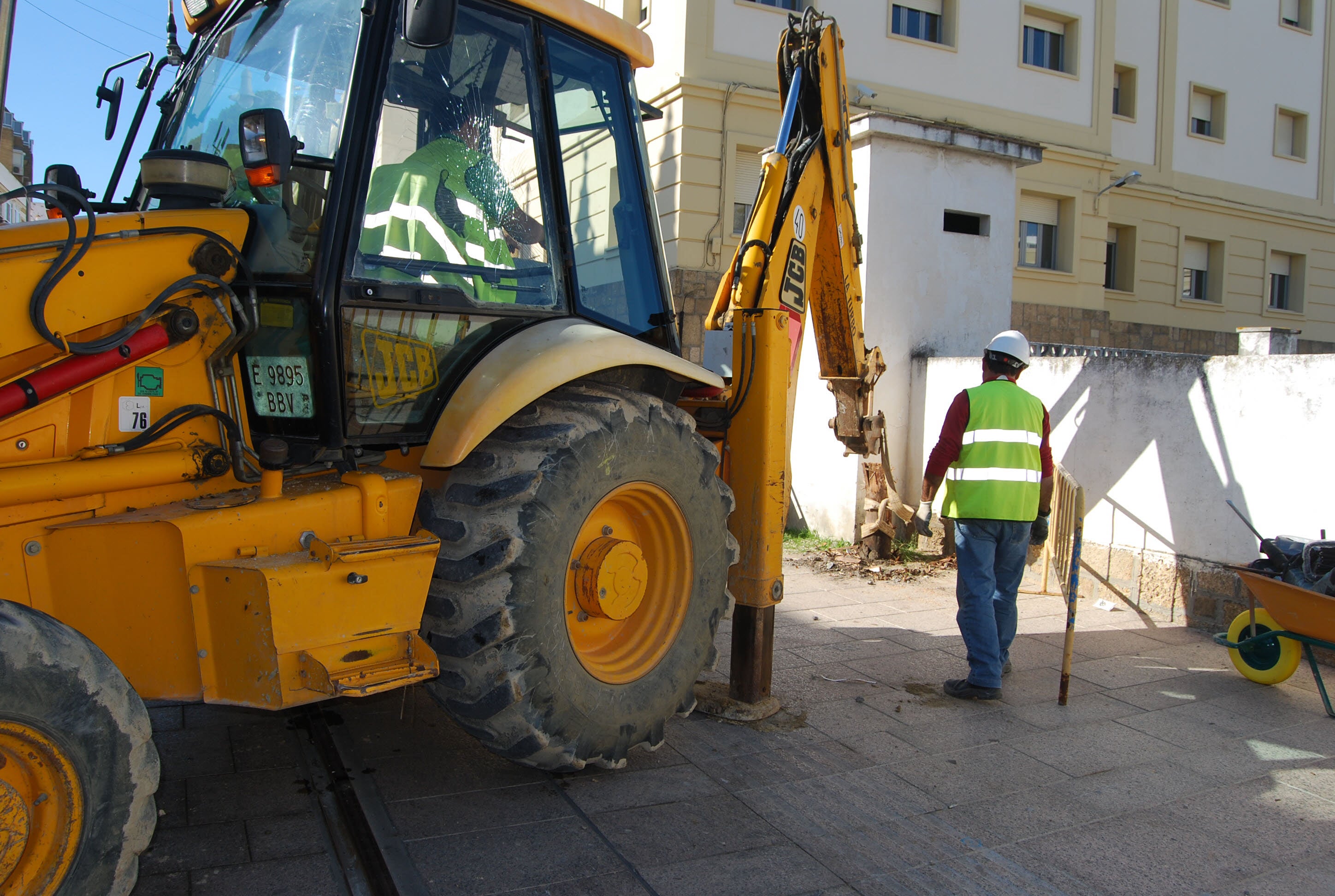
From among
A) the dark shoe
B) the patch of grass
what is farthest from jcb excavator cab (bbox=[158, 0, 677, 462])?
the patch of grass

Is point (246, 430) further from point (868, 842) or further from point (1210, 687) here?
point (1210, 687)

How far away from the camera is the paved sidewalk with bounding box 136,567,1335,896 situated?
2926mm

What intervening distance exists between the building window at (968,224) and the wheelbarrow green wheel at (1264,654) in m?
5.37

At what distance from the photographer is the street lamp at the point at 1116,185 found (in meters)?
17.1

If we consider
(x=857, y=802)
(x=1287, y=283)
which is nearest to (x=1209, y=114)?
(x=1287, y=283)

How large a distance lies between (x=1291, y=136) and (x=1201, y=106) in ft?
9.97

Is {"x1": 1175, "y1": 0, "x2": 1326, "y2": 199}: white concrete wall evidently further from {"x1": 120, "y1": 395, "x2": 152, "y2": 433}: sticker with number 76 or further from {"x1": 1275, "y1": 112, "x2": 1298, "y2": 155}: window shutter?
{"x1": 120, "y1": 395, "x2": 152, "y2": 433}: sticker with number 76

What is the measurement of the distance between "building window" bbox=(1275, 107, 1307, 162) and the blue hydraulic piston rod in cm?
2116

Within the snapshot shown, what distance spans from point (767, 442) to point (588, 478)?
1279 millimetres

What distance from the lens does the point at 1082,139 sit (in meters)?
17.6

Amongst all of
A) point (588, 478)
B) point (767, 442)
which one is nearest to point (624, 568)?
point (588, 478)

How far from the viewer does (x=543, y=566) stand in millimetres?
3154

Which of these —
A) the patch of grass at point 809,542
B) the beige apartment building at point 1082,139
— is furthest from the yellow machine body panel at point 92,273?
the beige apartment building at point 1082,139

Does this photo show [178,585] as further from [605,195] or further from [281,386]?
[605,195]
